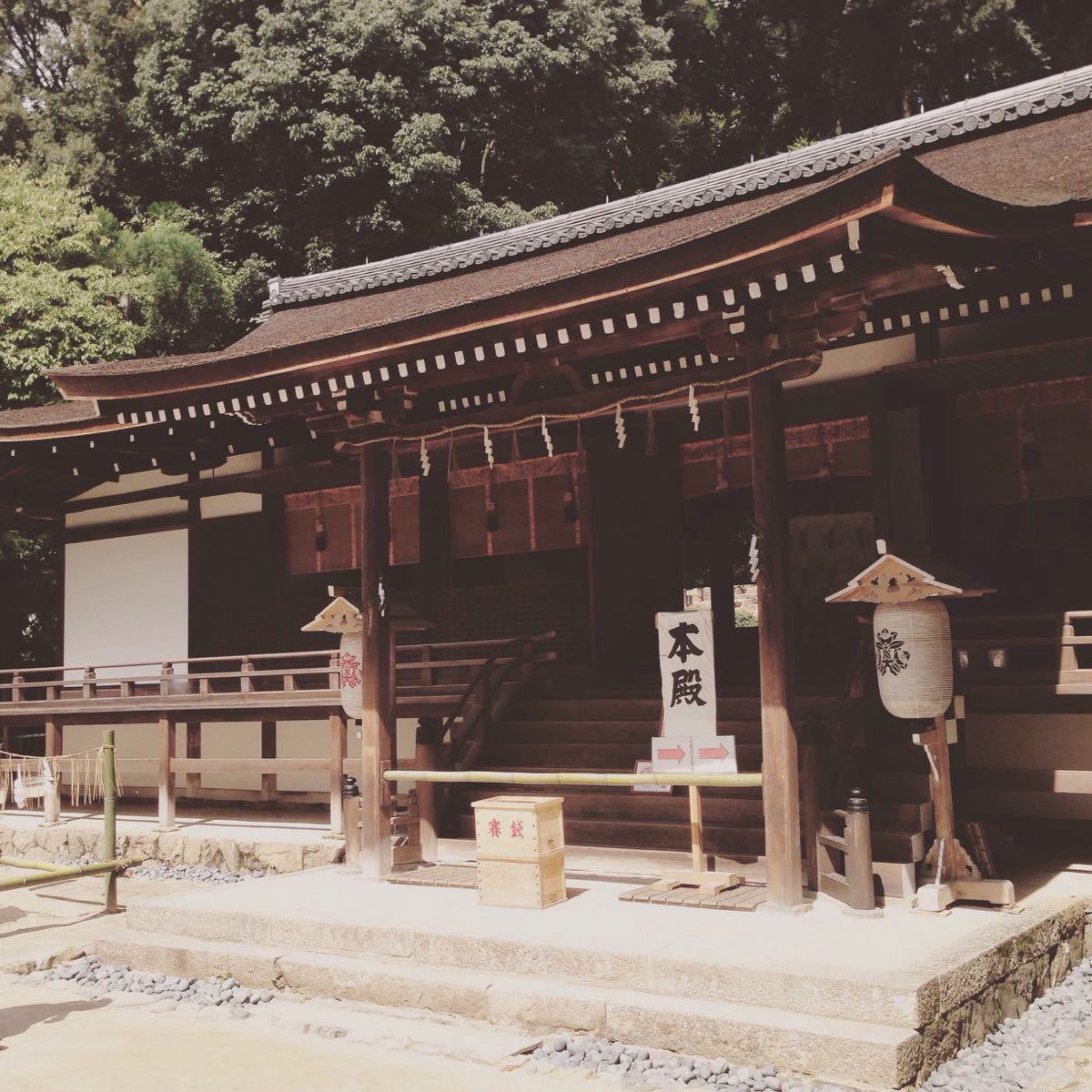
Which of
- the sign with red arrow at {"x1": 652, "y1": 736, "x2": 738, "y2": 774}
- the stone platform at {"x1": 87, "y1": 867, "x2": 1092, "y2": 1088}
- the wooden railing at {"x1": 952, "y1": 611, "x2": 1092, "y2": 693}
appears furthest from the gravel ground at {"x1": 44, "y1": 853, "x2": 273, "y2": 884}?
the wooden railing at {"x1": 952, "y1": 611, "x2": 1092, "y2": 693}

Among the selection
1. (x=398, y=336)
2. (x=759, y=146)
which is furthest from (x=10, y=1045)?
(x=759, y=146)

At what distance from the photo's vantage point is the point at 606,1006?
212 inches

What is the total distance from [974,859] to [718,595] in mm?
8529

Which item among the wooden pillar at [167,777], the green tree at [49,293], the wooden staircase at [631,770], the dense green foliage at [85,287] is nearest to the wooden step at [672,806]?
the wooden staircase at [631,770]

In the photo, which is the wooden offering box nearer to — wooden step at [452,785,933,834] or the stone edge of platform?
wooden step at [452,785,933,834]

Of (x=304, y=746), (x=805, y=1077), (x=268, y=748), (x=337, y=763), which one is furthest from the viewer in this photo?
(x=268, y=748)

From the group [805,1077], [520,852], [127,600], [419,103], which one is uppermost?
[419,103]

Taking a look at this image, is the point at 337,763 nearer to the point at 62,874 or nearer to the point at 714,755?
the point at 62,874

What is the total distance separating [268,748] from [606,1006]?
27.8 ft

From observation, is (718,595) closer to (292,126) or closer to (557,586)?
(557,586)

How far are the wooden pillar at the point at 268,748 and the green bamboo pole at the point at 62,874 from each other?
356cm

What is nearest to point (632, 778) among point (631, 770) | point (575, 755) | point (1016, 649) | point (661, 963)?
point (661, 963)

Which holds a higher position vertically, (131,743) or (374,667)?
(374,667)

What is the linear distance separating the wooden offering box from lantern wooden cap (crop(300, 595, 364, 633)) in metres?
2.12
